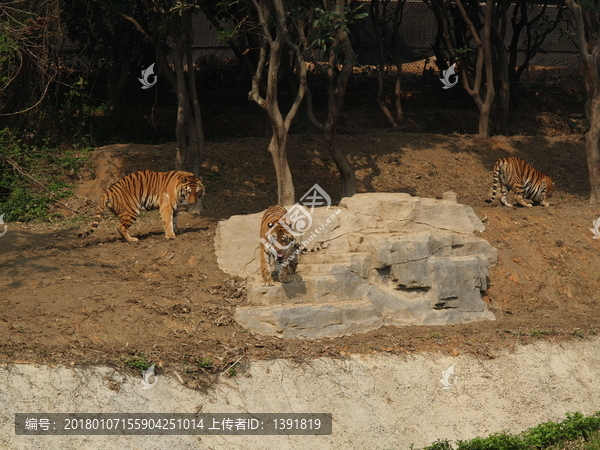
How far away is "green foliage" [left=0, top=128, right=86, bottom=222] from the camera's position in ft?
40.0

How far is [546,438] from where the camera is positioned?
7.55 metres

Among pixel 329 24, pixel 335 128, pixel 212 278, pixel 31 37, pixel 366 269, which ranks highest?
pixel 329 24

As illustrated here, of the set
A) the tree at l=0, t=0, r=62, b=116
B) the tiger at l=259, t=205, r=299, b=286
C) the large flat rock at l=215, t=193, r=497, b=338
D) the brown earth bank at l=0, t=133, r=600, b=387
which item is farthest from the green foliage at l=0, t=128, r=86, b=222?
the tiger at l=259, t=205, r=299, b=286

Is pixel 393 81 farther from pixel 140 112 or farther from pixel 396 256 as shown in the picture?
pixel 396 256

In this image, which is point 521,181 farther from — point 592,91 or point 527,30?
point 527,30

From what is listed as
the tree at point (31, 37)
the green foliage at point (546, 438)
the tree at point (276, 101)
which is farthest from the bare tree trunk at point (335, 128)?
the green foliage at point (546, 438)

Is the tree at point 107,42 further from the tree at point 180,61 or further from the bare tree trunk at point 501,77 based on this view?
the bare tree trunk at point 501,77

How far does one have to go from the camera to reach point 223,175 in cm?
1380

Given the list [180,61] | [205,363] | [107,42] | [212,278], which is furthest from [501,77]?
[205,363]

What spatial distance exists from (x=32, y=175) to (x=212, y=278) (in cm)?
491

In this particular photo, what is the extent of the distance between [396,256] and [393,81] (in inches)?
418

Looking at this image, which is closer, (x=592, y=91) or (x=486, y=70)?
(x=592, y=91)

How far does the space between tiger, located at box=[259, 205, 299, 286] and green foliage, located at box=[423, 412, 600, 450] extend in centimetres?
258

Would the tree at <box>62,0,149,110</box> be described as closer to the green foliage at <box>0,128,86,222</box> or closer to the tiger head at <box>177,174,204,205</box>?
the green foliage at <box>0,128,86,222</box>
